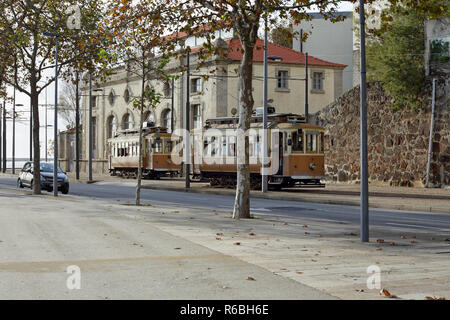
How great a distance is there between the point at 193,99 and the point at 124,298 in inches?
1863

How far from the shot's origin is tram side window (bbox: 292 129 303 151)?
3206 cm

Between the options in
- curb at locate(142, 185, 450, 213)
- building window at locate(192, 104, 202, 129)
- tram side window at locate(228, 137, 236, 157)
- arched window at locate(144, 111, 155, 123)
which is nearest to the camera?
curb at locate(142, 185, 450, 213)

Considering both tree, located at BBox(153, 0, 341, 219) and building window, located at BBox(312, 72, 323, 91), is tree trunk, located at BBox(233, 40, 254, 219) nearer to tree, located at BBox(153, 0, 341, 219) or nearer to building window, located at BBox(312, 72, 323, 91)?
tree, located at BBox(153, 0, 341, 219)

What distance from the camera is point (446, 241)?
12789mm

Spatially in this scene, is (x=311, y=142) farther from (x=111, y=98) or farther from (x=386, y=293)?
(x=111, y=98)

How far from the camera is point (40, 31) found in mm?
28734

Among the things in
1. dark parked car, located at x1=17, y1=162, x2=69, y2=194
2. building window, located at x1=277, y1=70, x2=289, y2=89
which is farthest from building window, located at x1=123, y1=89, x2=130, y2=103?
dark parked car, located at x1=17, y1=162, x2=69, y2=194

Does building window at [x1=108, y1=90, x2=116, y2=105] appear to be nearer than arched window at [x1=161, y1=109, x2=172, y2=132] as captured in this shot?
No

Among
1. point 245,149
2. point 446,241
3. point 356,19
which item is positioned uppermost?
point 356,19

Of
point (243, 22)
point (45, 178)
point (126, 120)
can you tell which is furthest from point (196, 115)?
point (243, 22)

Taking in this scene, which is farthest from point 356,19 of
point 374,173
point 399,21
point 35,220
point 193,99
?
point 35,220

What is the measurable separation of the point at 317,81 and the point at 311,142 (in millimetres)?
23804

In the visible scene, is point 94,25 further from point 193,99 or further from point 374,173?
point 193,99

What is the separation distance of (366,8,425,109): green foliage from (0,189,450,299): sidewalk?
735 inches
